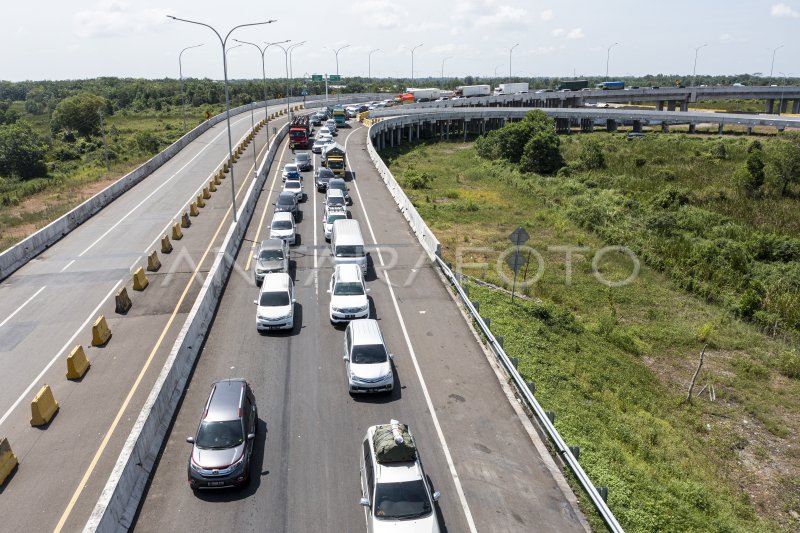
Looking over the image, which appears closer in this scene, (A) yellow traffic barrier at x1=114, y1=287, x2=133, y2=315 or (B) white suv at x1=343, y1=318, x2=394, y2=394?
(B) white suv at x1=343, y1=318, x2=394, y2=394

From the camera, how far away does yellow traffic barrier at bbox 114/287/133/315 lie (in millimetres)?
23234

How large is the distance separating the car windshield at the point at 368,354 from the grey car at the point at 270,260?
364 inches

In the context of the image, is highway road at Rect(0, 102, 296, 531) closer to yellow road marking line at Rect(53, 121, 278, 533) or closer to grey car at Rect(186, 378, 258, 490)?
yellow road marking line at Rect(53, 121, 278, 533)

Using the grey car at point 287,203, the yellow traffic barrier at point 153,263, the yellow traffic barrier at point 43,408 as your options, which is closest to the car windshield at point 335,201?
the grey car at point 287,203

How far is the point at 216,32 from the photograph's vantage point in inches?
1142

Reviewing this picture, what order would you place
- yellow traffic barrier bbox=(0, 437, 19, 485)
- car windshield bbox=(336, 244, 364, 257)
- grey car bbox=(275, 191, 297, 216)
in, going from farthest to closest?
grey car bbox=(275, 191, 297, 216) → car windshield bbox=(336, 244, 364, 257) → yellow traffic barrier bbox=(0, 437, 19, 485)

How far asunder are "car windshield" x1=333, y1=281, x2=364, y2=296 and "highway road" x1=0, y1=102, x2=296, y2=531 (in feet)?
21.4

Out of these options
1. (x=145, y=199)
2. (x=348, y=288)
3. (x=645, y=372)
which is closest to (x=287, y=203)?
(x=145, y=199)

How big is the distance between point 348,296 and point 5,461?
1161 centimetres

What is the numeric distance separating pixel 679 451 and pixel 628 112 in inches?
3176

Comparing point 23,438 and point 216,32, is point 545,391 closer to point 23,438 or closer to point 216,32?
point 23,438

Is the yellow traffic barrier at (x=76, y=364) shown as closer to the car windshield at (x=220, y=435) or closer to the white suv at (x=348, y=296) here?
the car windshield at (x=220, y=435)

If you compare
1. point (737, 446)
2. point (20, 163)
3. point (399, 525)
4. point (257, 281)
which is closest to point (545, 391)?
point (737, 446)

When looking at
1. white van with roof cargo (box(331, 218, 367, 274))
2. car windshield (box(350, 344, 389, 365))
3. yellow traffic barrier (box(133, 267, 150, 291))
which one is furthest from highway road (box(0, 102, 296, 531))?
white van with roof cargo (box(331, 218, 367, 274))
